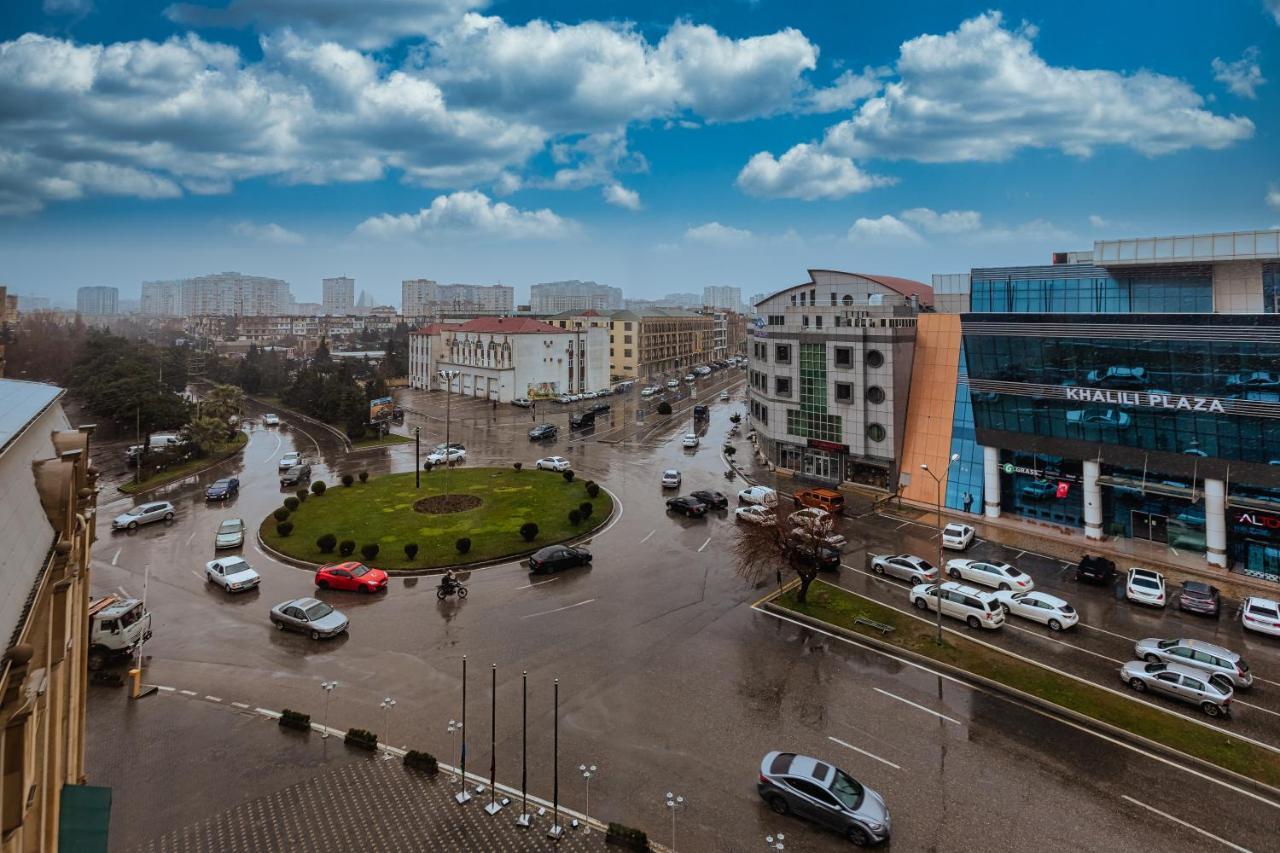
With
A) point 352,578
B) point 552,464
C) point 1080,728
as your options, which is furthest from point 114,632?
point 552,464

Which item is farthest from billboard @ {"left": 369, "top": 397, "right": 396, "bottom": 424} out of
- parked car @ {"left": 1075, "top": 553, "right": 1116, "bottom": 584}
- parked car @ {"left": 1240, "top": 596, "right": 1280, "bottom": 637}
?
parked car @ {"left": 1240, "top": 596, "right": 1280, "bottom": 637}

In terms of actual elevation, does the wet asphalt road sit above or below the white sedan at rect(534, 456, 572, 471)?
below

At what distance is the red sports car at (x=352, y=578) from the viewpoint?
27109mm

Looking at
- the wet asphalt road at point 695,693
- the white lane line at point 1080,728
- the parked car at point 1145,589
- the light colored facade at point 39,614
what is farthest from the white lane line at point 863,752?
the parked car at point 1145,589

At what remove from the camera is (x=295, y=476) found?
4497 centimetres

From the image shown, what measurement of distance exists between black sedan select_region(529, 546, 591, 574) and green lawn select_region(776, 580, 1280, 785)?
8.82m

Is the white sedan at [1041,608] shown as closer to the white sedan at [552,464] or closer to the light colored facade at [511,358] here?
the white sedan at [552,464]

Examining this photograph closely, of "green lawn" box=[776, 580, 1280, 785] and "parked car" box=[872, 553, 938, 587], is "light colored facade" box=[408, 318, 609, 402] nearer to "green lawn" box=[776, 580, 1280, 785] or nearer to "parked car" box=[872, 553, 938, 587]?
"parked car" box=[872, 553, 938, 587]

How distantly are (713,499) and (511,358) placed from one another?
167 feet

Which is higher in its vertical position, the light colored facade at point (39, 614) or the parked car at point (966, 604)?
the light colored facade at point (39, 614)

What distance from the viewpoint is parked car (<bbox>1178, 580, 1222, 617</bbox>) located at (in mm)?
25328

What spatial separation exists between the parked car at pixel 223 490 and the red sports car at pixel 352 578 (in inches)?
703

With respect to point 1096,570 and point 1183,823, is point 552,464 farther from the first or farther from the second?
point 1183,823

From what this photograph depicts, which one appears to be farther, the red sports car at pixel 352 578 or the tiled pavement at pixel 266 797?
the red sports car at pixel 352 578
